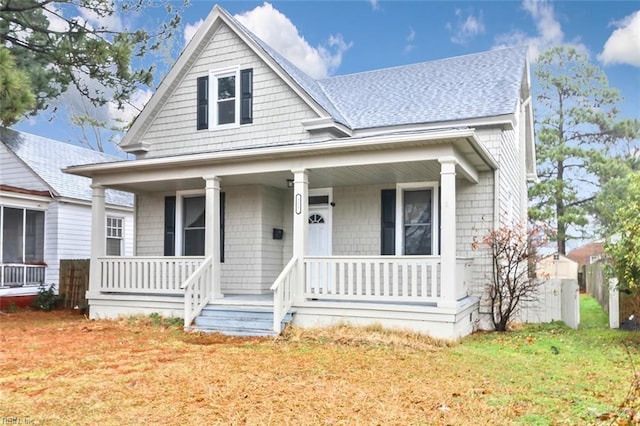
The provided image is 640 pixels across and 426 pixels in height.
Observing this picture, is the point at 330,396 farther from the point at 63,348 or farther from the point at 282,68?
the point at 282,68

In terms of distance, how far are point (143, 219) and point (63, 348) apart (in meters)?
5.10

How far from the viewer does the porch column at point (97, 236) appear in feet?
38.4

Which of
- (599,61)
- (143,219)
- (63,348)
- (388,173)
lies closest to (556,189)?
(599,61)

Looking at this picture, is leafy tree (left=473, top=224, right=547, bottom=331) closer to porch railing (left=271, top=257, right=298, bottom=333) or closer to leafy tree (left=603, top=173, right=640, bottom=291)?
leafy tree (left=603, top=173, right=640, bottom=291)

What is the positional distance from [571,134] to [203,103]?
20569 mm

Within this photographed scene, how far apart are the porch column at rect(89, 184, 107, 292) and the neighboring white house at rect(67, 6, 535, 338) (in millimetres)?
30

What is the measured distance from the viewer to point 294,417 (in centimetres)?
489

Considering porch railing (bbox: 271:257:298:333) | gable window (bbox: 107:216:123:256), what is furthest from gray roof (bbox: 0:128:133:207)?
porch railing (bbox: 271:257:298:333)

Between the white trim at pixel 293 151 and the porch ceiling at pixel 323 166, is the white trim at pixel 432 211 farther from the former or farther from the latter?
the white trim at pixel 293 151

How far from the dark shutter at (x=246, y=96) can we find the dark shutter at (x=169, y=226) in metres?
2.54

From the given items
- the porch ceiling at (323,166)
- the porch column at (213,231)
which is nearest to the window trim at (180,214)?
the porch ceiling at (323,166)

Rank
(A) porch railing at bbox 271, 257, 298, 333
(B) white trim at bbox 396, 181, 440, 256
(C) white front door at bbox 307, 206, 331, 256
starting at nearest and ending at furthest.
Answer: (A) porch railing at bbox 271, 257, 298, 333 < (B) white trim at bbox 396, 181, 440, 256 < (C) white front door at bbox 307, 206, 331, 256

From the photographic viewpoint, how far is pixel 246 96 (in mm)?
12406

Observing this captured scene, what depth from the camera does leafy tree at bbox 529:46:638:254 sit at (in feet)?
82.3
